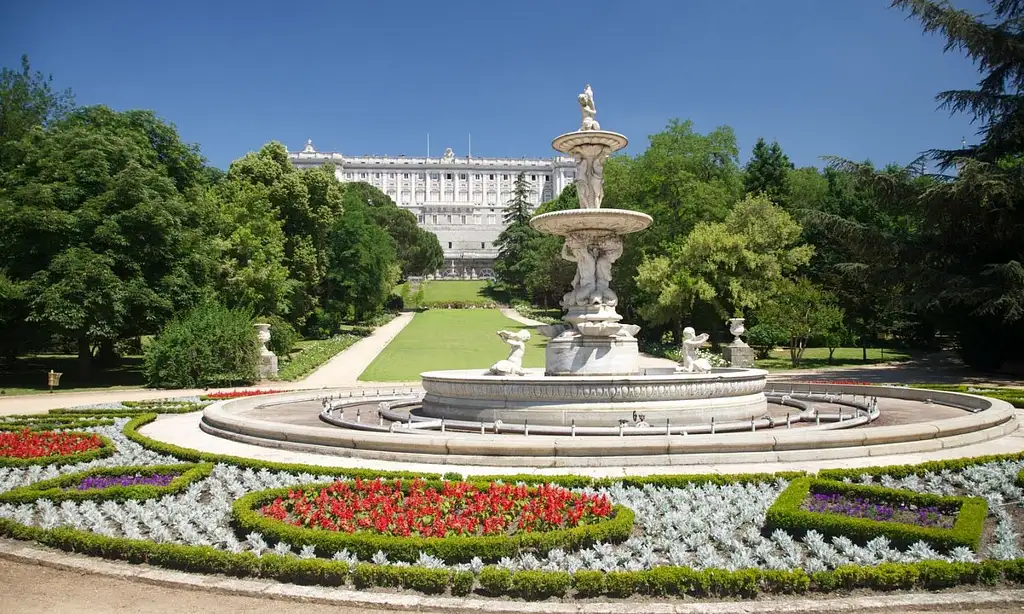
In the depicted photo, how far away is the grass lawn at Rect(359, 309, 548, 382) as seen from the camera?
3163 centimetres

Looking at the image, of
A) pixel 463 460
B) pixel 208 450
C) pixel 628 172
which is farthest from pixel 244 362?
pixel 628 172

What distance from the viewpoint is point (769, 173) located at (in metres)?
50.2

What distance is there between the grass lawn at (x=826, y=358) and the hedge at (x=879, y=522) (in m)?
25.4

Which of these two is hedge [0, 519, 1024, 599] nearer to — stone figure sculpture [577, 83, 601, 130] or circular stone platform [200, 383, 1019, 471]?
circular stone platform [200, 383, 1019, 471]

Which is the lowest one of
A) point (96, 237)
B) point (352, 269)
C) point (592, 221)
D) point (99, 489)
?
point (99, 489)

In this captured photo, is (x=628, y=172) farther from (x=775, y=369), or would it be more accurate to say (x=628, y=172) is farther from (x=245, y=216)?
(x=245, y=216)

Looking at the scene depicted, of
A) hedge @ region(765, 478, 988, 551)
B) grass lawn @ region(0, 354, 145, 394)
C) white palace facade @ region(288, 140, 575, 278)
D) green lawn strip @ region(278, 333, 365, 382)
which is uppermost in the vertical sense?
white palace facade @ region(288, 140, 575, 278)

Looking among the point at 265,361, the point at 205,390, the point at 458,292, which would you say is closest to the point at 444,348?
the point at 265,361

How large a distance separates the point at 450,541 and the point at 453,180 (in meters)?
155

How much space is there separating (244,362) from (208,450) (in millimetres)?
14900

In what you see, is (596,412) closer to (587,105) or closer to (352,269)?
(587,105)

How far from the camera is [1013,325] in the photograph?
89.3ft

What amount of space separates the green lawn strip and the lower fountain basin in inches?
664

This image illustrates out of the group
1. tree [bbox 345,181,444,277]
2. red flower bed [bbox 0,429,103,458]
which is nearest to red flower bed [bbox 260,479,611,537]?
red flower bed [bbox 0,429,103,458]
